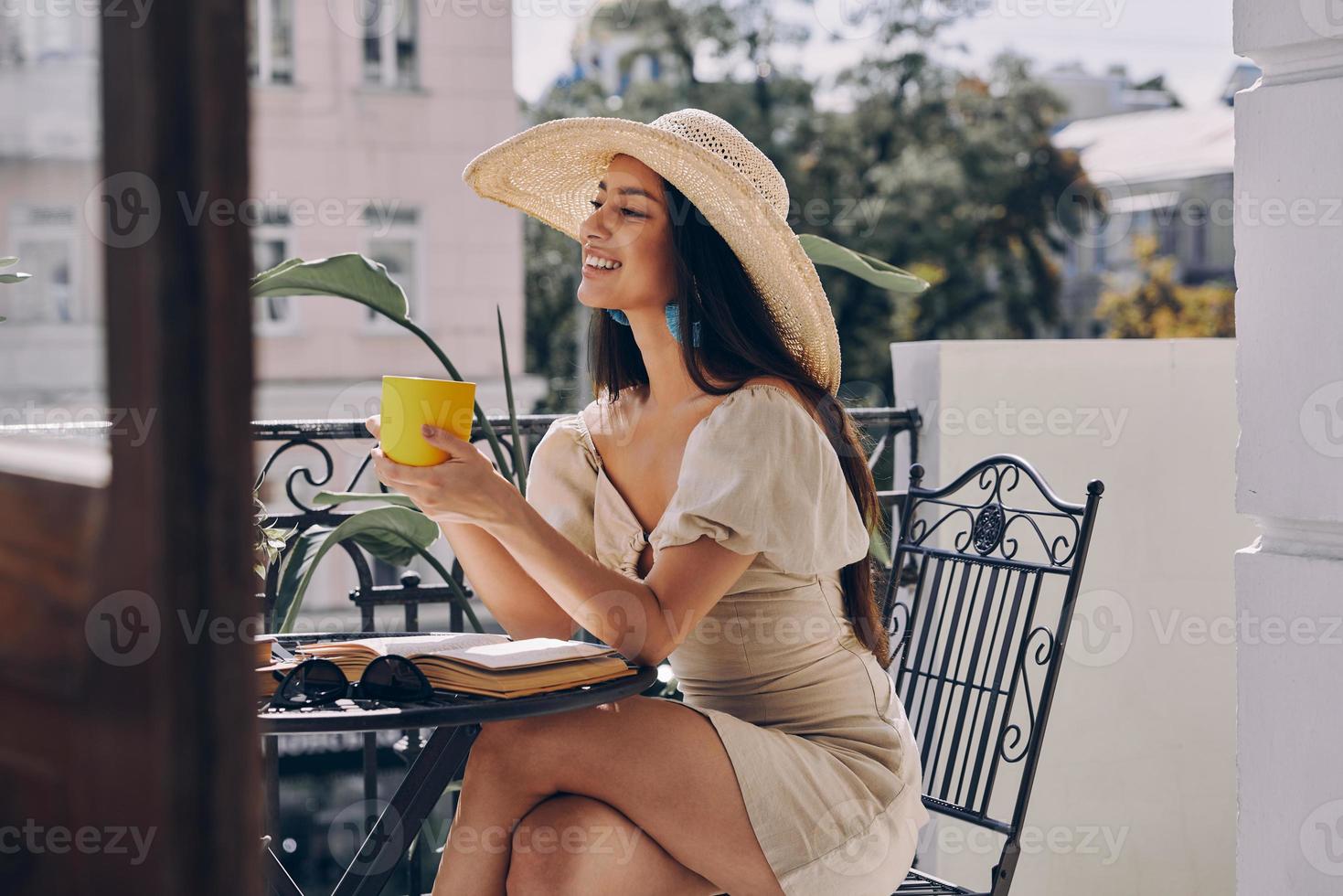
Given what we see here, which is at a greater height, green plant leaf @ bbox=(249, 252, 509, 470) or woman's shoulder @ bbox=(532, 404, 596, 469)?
green plant leaf @ bbox=(249, 252, 509, 470)

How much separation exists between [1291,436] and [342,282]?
158 cm

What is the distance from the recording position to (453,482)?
161 cm

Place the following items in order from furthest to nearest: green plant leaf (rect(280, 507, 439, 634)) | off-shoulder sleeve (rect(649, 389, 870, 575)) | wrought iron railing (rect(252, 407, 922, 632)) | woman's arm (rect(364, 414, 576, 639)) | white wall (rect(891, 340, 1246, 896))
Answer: white wall (rect(891, 340, 1246, 896))
wrought iron railing (rect(252, 407, 922, 632))
green plant leaf (rect(280, 507, 439, 634))
woman's arm (rect(364, 414, 576, 639))
off-shoulder sleeve (rect(649, 389, 870, 575))

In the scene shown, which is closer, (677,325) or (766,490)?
(766,490)

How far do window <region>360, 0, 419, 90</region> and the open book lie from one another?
15.1m

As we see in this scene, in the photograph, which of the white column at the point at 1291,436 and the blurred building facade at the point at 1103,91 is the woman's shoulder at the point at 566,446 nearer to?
the white column at the point at 1291,436

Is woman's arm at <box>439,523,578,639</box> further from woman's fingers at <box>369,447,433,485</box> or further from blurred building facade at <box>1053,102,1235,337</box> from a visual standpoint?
blurred building facade at <box>1053,102,1235,337</box>

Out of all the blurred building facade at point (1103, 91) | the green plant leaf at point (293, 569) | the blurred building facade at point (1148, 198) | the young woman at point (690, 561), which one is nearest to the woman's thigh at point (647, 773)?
the young woman at point (690, 561)

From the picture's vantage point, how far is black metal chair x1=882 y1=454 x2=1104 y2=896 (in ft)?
7.68

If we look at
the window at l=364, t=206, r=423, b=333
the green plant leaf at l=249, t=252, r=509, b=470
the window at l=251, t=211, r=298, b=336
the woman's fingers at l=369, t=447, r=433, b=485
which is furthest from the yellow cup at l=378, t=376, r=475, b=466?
the window at l=364, t=206, r=423, b=333

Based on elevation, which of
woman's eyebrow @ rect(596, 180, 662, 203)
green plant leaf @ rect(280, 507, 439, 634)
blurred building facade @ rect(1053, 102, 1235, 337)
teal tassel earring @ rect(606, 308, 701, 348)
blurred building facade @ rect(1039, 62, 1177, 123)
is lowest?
green plant leaf @ rect(280, 507, 439, 634)

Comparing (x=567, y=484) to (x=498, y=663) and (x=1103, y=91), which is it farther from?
(x=1103, y=91)

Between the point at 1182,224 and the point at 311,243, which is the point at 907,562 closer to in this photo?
the point at 311,243

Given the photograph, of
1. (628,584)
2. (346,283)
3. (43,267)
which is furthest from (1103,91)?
(43,267)
